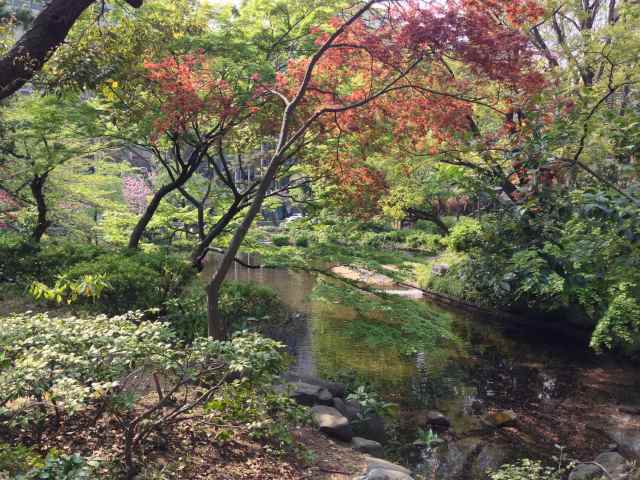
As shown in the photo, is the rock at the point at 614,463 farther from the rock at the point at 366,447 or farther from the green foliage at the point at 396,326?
the rock at the point at 366,447

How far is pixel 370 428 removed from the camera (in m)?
→ 6.46

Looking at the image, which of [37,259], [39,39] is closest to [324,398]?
[39,39]

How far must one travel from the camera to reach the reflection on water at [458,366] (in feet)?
28.1

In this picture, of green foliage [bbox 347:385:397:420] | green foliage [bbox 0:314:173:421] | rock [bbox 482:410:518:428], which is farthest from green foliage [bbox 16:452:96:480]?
rock [bbox 482:410:518:428]

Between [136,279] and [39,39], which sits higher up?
[39,39]

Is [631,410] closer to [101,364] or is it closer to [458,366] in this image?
[458,366]

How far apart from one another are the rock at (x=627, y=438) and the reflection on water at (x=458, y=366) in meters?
1.26

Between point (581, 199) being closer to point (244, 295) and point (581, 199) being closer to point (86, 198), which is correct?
point (244, 295)

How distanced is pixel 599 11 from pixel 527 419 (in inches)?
469

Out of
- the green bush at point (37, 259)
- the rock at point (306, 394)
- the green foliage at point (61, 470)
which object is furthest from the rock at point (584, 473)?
the green bush at point (37, 259)

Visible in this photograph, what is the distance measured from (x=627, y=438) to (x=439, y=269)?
1112 cm

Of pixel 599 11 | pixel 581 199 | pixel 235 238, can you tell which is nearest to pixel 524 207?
pixel 581 199

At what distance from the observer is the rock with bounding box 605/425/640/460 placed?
6804mm

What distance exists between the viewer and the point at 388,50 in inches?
226
